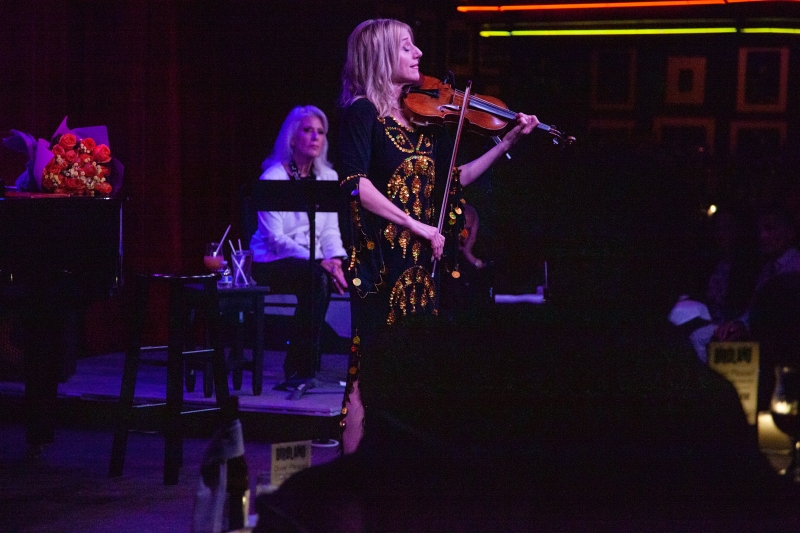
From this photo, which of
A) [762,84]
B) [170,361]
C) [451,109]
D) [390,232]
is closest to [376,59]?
[451,109]

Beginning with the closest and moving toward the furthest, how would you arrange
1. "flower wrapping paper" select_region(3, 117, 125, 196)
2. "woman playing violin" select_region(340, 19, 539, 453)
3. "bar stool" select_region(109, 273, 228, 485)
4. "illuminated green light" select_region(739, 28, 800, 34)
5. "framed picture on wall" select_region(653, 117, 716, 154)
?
"woman playing violin" select_region(340, 19, 539, 453) < "bar stool" select_region(109, 273, 228, 485) < "flower wrapping paper" select_region(3, 117, 125, 196) < "illuminated green light" select_region(739, 28, 800, 34) < "framed picture on wall" select_region(653, 117, 716, 154)

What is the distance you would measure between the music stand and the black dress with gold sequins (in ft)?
4.91

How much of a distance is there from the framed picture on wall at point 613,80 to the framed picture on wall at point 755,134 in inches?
36.8

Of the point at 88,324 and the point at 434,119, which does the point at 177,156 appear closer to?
the point at 88,324

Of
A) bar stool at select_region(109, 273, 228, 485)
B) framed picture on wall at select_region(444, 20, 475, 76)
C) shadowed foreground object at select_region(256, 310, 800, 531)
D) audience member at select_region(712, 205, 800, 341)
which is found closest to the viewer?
shadowed foreground object at select_region(256, 310, 800, 531)

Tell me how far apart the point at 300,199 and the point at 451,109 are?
5.52ft

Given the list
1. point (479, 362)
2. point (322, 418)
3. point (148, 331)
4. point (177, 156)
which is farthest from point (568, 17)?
point (479, 362)

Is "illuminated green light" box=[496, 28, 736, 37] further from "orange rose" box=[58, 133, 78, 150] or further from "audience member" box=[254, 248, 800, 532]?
"audience member" box=[254, 248, 800, 532]

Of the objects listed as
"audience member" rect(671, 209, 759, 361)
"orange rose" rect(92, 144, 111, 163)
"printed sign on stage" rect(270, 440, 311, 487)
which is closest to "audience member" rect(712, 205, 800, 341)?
"audience member" rect(671, 209, 759, 361)

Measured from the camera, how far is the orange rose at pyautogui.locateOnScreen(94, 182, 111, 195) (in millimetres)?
3623

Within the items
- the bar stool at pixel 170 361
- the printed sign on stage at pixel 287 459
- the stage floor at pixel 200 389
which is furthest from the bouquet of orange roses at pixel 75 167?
the printed sign on stage at pixel 287 459

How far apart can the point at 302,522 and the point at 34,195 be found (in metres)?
2.45

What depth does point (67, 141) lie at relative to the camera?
141 inches

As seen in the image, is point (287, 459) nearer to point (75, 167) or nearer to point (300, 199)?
point (75, 167)
